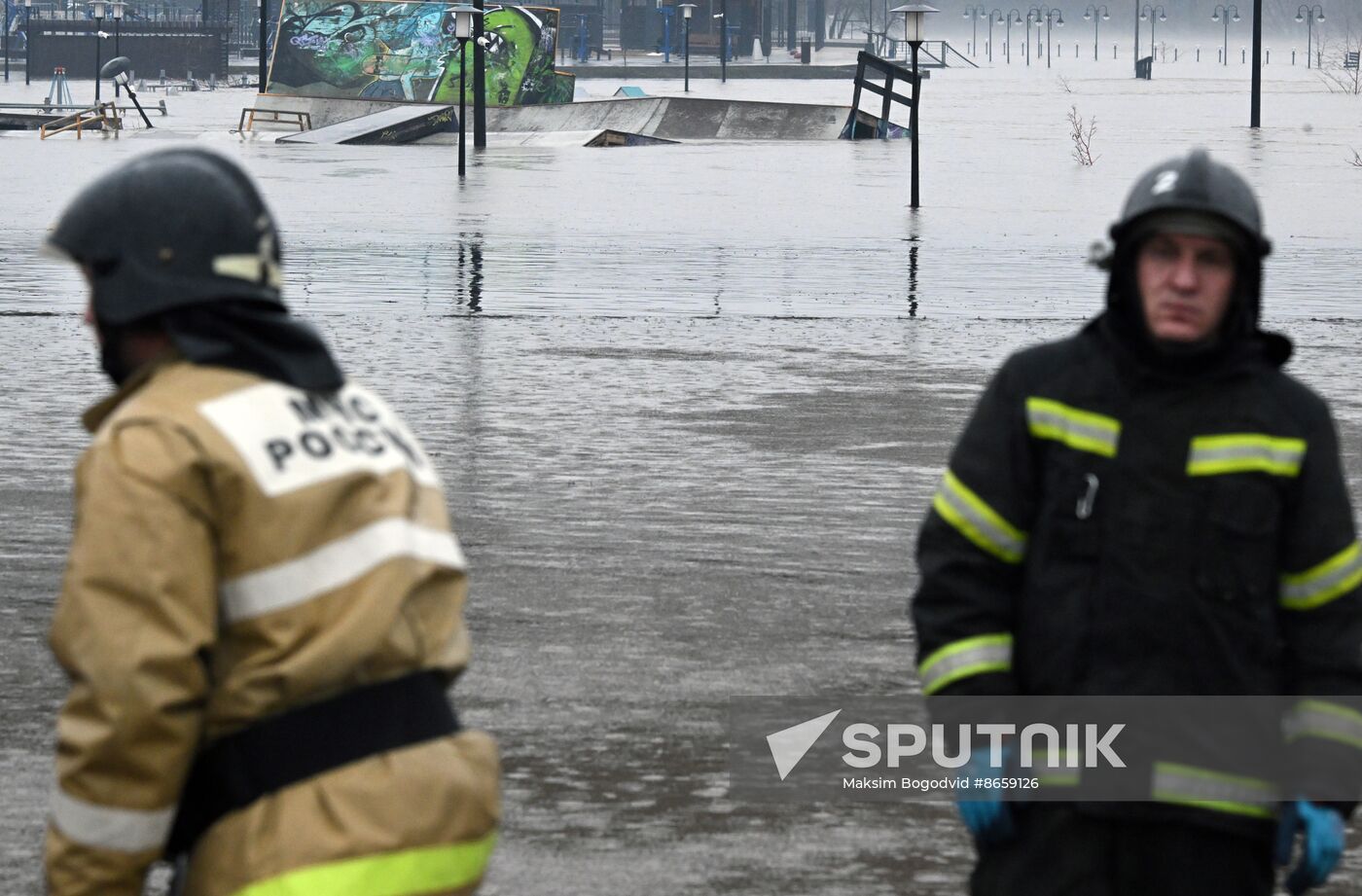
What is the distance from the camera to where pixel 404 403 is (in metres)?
10.5

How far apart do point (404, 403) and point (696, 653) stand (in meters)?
4.64

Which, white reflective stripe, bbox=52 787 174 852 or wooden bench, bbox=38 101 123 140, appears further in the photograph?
wooden bench, bbox=38 101 123 140

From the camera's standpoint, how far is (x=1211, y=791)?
2.80 meters

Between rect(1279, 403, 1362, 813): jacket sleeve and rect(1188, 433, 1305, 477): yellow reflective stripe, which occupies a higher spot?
rect(1188, 433, 1305, 477): yellow reflective stripe

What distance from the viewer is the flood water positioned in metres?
4.79

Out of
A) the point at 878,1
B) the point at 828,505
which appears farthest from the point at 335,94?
the point at 878,1

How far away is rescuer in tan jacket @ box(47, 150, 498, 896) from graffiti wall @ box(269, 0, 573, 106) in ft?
153

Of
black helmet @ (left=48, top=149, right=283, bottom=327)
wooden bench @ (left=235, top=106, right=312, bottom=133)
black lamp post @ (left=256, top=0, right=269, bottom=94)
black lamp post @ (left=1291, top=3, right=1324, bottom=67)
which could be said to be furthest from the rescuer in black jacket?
black lamp post @ (left=1291, top=3, right=1324, bottom=67)

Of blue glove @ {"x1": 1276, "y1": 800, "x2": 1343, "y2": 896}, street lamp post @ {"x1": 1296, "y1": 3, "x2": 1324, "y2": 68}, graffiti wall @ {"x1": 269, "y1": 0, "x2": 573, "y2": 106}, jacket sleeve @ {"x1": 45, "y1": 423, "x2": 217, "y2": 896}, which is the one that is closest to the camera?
jacket sleeve @ {"x1": 45, "y1": 423, "x2": 217, "y2": 896}

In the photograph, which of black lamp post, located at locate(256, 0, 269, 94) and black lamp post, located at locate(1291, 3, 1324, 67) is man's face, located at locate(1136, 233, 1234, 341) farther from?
black lamp post, located at locate(1291, 3, 1324, 67)

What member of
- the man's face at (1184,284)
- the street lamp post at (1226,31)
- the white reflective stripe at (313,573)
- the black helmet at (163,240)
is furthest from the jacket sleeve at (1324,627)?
the street lamp post at (1226,31)

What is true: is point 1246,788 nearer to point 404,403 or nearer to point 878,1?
point 404,403

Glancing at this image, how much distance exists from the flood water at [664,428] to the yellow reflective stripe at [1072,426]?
173 centimetres

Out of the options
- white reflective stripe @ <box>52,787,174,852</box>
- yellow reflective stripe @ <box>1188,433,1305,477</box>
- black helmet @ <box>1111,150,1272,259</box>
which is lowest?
white reflective stripe @ <box>52,787,174,852</box>
